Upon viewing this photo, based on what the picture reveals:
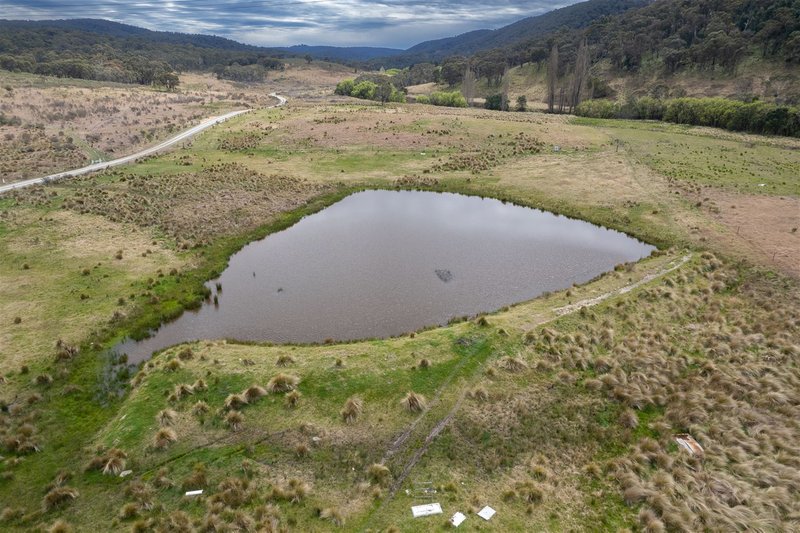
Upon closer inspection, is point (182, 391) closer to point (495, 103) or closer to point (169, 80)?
point (495, 103)

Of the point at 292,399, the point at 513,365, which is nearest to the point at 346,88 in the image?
the point at 513,365

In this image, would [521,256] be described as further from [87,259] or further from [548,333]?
[87,259]

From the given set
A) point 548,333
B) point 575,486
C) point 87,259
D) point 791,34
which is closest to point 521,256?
point 548,333

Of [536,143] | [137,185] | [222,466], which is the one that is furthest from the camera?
[536,143]

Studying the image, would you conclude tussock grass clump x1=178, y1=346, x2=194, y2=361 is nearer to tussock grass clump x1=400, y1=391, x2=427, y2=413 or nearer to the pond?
the pond

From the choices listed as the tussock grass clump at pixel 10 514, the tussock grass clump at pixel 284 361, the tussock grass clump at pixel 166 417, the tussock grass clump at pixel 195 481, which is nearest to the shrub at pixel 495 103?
the tussock grass clump at pixel 284 361

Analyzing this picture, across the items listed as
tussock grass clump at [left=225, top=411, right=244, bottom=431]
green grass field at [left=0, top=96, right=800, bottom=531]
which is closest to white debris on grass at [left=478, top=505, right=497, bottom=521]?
green grass field at [left=0, top=96, right=800, bottom=531]

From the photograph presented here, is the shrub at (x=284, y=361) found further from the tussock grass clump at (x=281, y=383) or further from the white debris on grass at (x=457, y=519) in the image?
the white debris on grass at (x=457, y=519)
